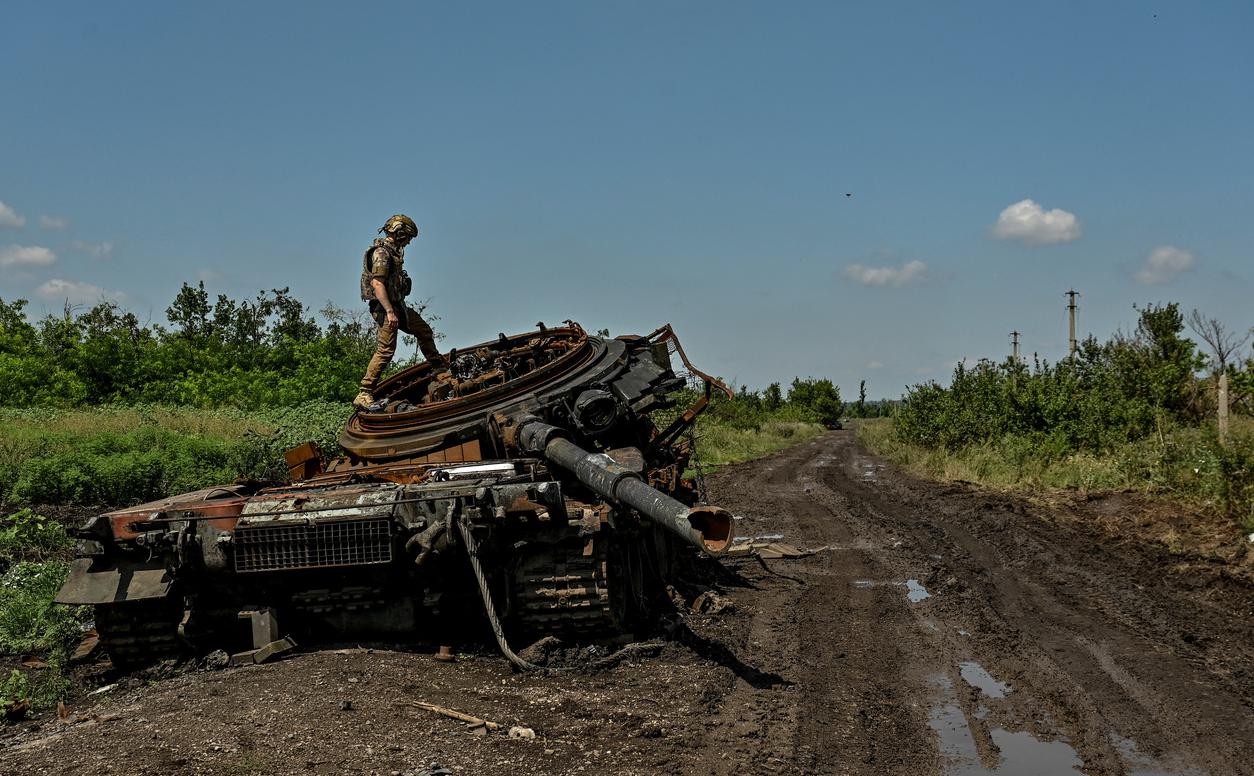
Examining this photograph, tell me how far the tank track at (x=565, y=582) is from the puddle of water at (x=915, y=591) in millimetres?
3720

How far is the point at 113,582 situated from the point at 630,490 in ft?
11.0

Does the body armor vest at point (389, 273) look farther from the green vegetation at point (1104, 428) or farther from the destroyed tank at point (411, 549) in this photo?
the green vegetation at point (1104, 428)

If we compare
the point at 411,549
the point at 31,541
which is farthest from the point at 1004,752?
the point at 31,541

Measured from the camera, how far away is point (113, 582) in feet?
22.1

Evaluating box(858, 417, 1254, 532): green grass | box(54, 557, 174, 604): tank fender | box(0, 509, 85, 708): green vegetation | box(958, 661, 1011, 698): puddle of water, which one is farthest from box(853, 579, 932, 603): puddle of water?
box(0, 509, 85, 708): green vegetation

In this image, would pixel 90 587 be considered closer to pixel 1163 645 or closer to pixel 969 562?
pixel 1163 645

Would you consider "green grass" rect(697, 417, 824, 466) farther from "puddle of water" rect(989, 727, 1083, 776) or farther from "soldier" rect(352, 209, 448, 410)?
"puddle of water" rect(989, 727, 1083, 776)

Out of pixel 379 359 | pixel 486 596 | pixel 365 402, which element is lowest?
pixel 486 596

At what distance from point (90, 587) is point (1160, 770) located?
6.04 meters

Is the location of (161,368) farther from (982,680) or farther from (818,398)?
(818,398)

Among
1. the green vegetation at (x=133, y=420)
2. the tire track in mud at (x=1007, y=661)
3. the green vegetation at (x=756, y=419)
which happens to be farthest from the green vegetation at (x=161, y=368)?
the tire track in mud at (x=1007, y=661)

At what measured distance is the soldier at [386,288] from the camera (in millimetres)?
8969

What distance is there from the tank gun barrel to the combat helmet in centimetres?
235

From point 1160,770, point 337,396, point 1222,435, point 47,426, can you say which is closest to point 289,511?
point 1160,770
